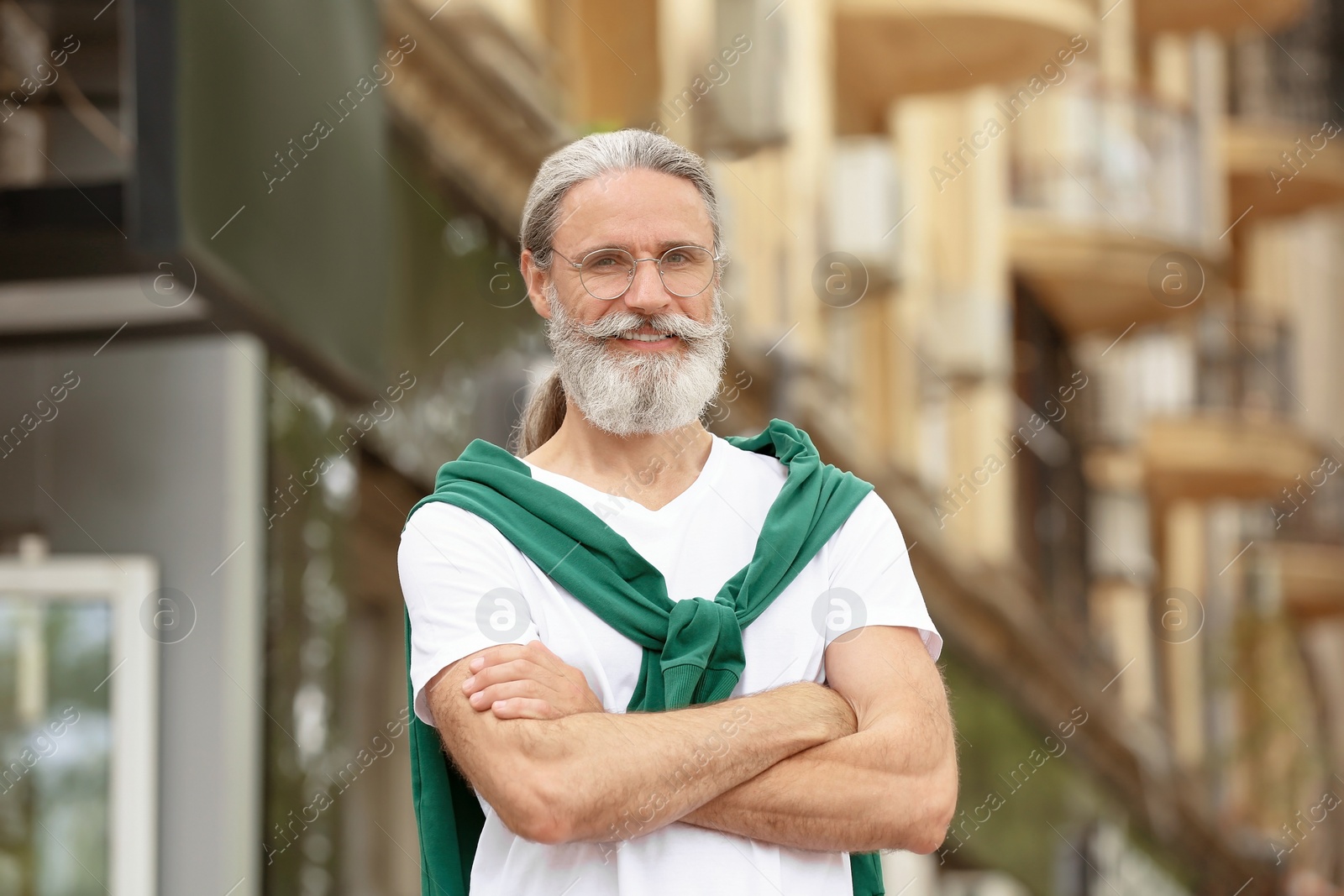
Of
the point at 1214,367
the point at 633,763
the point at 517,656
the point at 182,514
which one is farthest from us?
the point at 1214,367

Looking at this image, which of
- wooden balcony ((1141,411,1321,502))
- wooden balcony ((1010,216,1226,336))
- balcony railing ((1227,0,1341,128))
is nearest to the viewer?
wooden balcony ((1010,216,1226,336))

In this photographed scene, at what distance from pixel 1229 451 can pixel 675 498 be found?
1973 cm

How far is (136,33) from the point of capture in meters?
4.79

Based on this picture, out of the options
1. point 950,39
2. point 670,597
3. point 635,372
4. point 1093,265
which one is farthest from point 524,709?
point 1093,265

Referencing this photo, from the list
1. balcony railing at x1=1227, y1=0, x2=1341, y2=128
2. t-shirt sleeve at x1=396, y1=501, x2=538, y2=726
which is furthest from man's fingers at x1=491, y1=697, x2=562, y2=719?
balcony railing at x1=1227, y1=0, x2=1341, y2=128

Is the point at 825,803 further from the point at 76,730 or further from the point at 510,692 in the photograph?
the point at 76,730

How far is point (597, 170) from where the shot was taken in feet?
9.44

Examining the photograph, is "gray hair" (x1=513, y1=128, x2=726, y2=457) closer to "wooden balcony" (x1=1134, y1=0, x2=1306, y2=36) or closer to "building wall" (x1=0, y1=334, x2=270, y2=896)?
"building wall" (x1=0, y1=334, x2=270, y2=896)

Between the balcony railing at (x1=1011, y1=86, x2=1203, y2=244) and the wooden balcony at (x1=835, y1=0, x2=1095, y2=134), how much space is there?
11.6 feet

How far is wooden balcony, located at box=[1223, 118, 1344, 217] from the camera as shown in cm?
2138

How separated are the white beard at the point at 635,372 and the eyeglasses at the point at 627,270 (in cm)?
4

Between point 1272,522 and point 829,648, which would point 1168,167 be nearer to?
point 1272,522

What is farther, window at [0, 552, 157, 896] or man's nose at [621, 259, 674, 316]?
window at [0, 552, 157, 896]

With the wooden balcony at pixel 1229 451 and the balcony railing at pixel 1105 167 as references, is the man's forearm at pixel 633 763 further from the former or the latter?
the wooden balcony at pixel 1229 451
